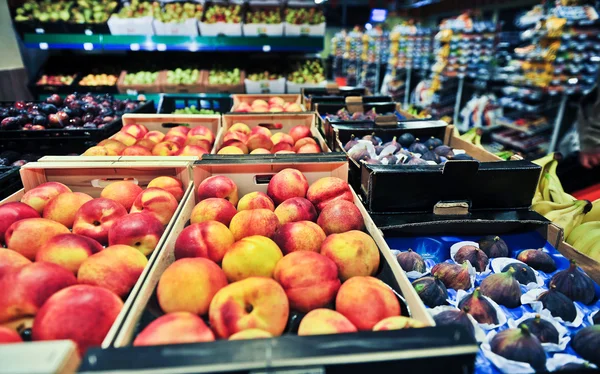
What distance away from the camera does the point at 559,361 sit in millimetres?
939

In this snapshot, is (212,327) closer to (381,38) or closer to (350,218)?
(350,218)

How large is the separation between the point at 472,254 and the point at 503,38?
666cm

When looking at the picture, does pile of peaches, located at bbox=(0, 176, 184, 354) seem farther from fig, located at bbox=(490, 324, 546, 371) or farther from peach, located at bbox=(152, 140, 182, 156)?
fig, located at bbox=(490, 324, 546, 371)

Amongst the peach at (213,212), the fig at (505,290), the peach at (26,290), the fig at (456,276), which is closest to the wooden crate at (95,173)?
the peach at (213,212)

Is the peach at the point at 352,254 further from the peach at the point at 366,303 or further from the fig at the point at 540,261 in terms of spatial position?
the fig at the point at 540,261

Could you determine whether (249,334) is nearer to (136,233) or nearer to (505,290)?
(136,233)

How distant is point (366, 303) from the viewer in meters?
0.89

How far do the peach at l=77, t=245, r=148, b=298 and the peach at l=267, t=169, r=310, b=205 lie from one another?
60 centimetres

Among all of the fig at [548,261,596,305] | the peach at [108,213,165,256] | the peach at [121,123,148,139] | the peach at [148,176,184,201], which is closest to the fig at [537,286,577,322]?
the fig at [548,261,596,305]

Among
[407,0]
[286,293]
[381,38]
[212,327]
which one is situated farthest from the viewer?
[407,0]

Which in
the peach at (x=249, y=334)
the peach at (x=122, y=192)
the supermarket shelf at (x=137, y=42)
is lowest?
the peach at (x=249, y=334)

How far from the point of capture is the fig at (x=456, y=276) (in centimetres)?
122

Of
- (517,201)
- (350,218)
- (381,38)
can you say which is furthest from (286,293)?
(381,38)

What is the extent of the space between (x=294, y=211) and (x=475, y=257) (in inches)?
27.1
